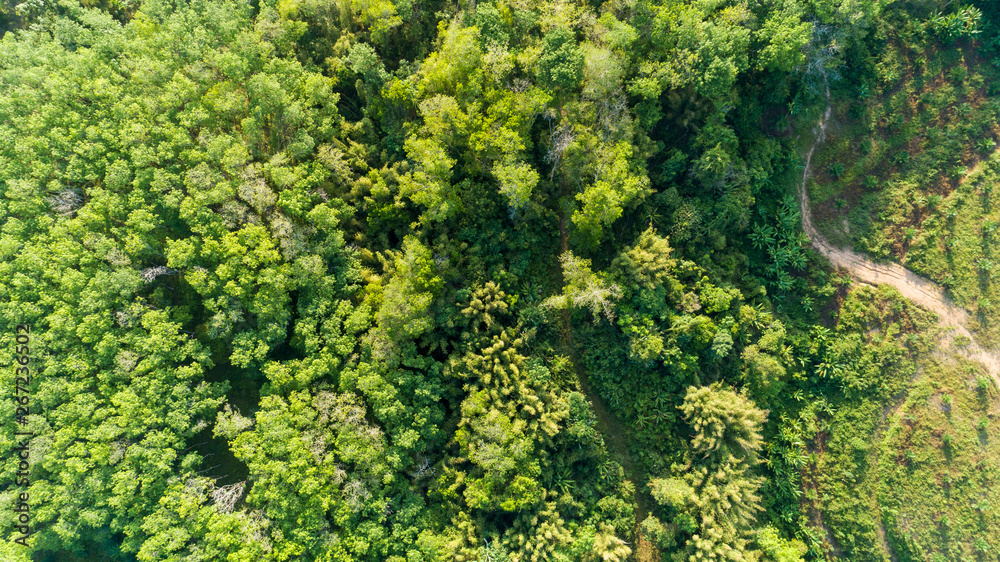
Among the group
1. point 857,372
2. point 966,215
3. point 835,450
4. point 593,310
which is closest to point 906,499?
point 835,450

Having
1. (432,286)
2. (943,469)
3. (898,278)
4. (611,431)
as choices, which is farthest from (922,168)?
(432,286)

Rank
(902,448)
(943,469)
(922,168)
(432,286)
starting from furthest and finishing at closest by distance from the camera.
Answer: (922,168)
(902,448)
(943,469)
(432,286)

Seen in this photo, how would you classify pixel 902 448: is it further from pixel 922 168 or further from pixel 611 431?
pixel 611 431

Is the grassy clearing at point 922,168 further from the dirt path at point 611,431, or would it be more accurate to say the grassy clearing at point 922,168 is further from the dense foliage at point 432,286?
the dirt path at point 611,431

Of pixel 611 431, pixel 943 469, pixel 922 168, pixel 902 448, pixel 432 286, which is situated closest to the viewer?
pixel 432 286

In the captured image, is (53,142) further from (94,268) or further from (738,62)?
(738,62)

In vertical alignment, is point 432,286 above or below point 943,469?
above
